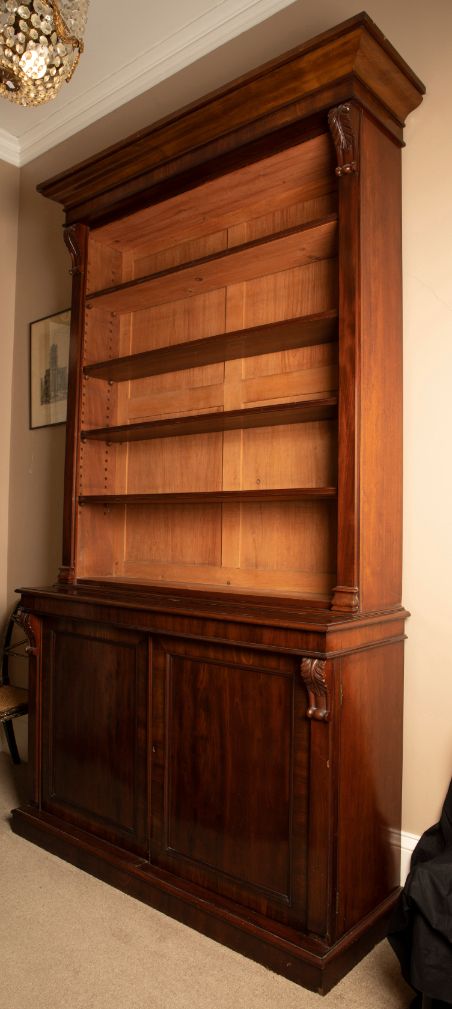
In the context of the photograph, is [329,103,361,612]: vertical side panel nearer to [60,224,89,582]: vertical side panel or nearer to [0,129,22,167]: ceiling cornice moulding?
[60,224,89,582]: vertical side panel

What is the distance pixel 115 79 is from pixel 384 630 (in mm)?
2714

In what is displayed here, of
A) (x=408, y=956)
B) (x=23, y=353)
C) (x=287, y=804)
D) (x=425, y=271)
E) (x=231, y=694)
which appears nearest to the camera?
(x=408, y=956)

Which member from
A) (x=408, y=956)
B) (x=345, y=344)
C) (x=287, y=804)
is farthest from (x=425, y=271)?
(x=408, y=956)

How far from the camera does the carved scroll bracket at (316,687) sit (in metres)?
1.73

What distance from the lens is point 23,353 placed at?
3.64 metres

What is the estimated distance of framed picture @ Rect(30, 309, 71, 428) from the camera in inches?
133

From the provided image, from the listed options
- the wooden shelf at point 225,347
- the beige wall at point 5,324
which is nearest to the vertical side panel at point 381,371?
the wooden shelf at point 225,347

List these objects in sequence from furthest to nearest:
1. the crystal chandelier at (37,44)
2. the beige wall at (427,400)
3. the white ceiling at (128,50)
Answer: the white ceiling at (128,50)
the beige wall at (427,400)
the crystal chandelier at (37,44)

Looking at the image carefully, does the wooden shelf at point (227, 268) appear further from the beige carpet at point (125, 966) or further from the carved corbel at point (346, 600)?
the beige carpet at point (125, 966)

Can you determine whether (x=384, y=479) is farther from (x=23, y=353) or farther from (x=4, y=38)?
(x=23, y=353)

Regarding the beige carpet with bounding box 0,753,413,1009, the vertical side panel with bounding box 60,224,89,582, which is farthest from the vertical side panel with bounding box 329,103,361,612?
the vertical side panel with bounding box 60,224,89,582

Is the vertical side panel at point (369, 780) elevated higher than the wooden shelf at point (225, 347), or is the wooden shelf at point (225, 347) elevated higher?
the wooden shelf at point (225, 347)

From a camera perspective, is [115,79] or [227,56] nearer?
[227,56]

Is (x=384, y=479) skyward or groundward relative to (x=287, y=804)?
skyward
